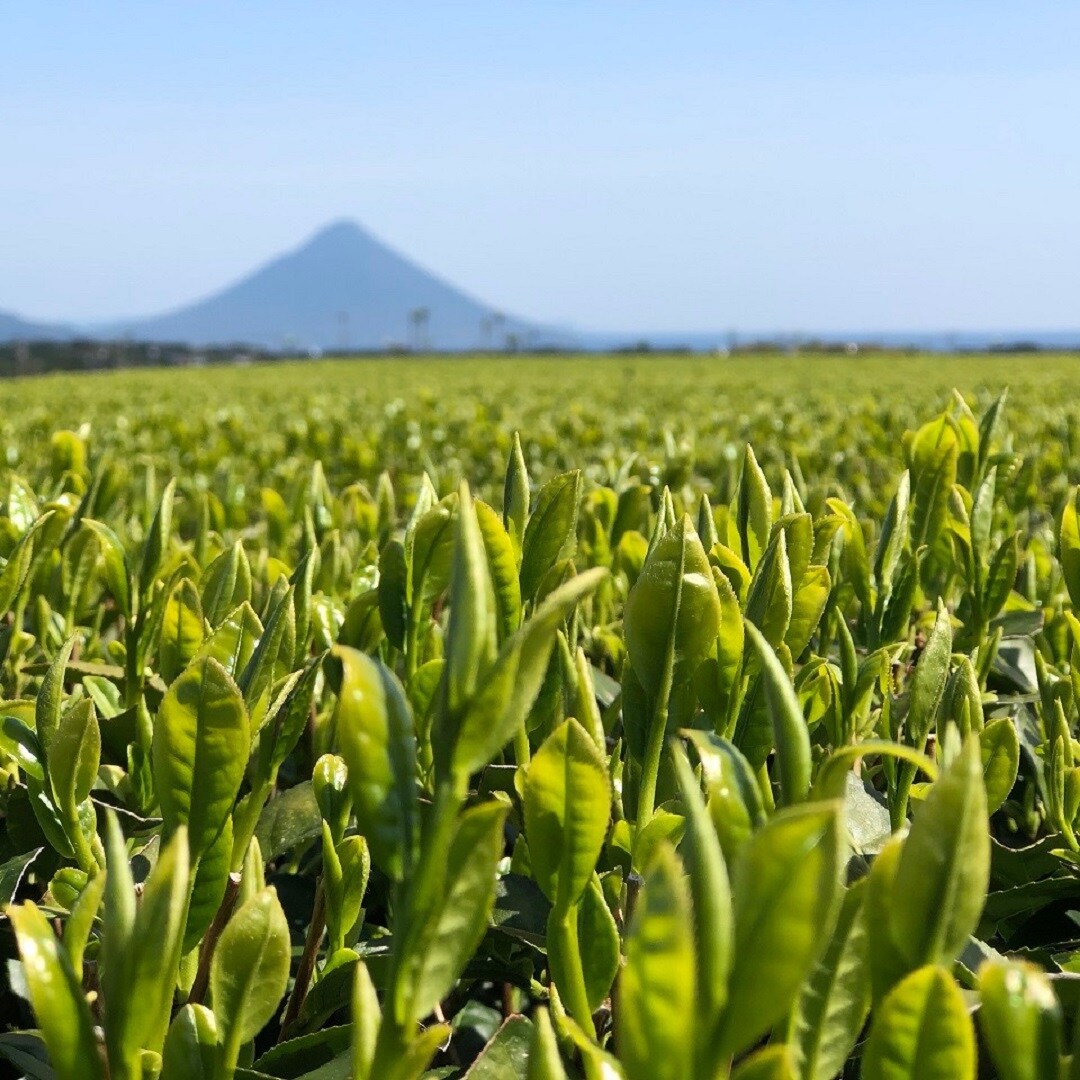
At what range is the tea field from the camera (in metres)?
0.57

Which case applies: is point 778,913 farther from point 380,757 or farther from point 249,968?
point 249,968

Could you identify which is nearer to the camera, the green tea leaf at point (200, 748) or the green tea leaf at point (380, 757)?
the green tea leaf at point (380, 757)

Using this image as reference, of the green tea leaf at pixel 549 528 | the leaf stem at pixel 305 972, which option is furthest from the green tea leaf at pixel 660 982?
the green tea leaf at pixel 549 528

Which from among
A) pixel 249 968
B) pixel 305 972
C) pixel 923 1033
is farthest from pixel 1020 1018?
pixel 305 972

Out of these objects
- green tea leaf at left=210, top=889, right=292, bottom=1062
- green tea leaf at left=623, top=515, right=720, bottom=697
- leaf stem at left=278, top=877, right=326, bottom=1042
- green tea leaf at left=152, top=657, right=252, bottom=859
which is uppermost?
green tea leaf at left=623, top=515, right=720, bottom=697

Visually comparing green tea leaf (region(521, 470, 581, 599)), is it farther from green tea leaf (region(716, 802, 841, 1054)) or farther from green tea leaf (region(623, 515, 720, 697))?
green tea leaf (region(716, 802, 841, 1054))

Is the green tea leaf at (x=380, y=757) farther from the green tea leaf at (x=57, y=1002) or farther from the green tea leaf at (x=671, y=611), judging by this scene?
the green tea leaf at (x=671, y=611)

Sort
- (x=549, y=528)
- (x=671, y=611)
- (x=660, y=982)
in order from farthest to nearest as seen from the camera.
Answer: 1. (x=549, y=528)
2. (x=671, y=611)
3. (x=660, y=982)

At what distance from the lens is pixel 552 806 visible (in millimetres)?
763

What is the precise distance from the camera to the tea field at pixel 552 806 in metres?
0.57

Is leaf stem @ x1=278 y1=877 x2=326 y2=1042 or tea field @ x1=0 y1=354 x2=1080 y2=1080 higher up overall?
tea field @ x1=0 y1=354 x2=1080 y2=1080

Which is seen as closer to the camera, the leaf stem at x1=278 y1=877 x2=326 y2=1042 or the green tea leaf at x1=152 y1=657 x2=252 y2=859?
the green tea leaf at x1=152 y1=657 x2=252 y2=859

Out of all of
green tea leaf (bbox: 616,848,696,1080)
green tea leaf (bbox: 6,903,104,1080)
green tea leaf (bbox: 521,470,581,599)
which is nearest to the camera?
green tea leaf (bbox: 616,848,696,1080)

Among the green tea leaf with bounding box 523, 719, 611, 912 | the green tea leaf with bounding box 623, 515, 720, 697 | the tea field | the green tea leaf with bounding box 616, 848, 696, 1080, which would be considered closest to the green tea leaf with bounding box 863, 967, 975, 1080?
the tea field
